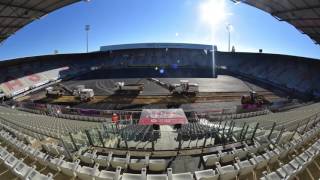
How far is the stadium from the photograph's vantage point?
7973 millimetres

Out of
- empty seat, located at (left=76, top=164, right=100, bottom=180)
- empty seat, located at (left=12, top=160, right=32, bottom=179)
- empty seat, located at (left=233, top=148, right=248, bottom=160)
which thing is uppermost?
empty seat, located at (left=12, top=160, right=32, bottom=179)

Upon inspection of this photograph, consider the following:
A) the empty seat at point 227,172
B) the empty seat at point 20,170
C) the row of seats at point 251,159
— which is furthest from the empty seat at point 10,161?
the empty seat at point 227,172

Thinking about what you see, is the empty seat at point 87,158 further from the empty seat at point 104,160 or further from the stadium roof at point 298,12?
the stadium roof at point 298,12

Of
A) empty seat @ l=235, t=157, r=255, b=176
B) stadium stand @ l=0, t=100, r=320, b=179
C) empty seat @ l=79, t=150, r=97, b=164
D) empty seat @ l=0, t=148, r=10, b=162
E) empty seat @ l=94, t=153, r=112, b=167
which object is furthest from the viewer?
empty seat @ l=79, t=150, r=97, b=164

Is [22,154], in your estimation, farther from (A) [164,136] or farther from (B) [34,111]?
(B) [34,111]

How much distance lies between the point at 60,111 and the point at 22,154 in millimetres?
18529

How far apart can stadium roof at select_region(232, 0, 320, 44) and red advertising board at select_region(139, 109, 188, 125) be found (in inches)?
758

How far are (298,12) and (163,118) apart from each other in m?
24.3

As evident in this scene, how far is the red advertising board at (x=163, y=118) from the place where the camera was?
54.2ft

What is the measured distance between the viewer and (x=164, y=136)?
11617mm

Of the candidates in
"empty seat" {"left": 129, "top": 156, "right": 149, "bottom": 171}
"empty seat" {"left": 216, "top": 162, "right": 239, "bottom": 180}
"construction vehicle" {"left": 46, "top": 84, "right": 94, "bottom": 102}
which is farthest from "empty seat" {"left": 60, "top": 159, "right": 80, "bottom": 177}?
"construction vehicle" {"left": 46, "top": 84, "right": 94, "bottom": 102}

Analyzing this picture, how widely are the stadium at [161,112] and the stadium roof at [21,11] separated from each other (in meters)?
0.20

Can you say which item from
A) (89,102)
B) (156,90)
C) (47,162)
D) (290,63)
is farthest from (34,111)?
(290,63)

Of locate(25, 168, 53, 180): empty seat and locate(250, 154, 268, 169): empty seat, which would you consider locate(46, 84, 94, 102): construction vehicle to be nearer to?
locate(25, 168, 53, 180): empty seat
